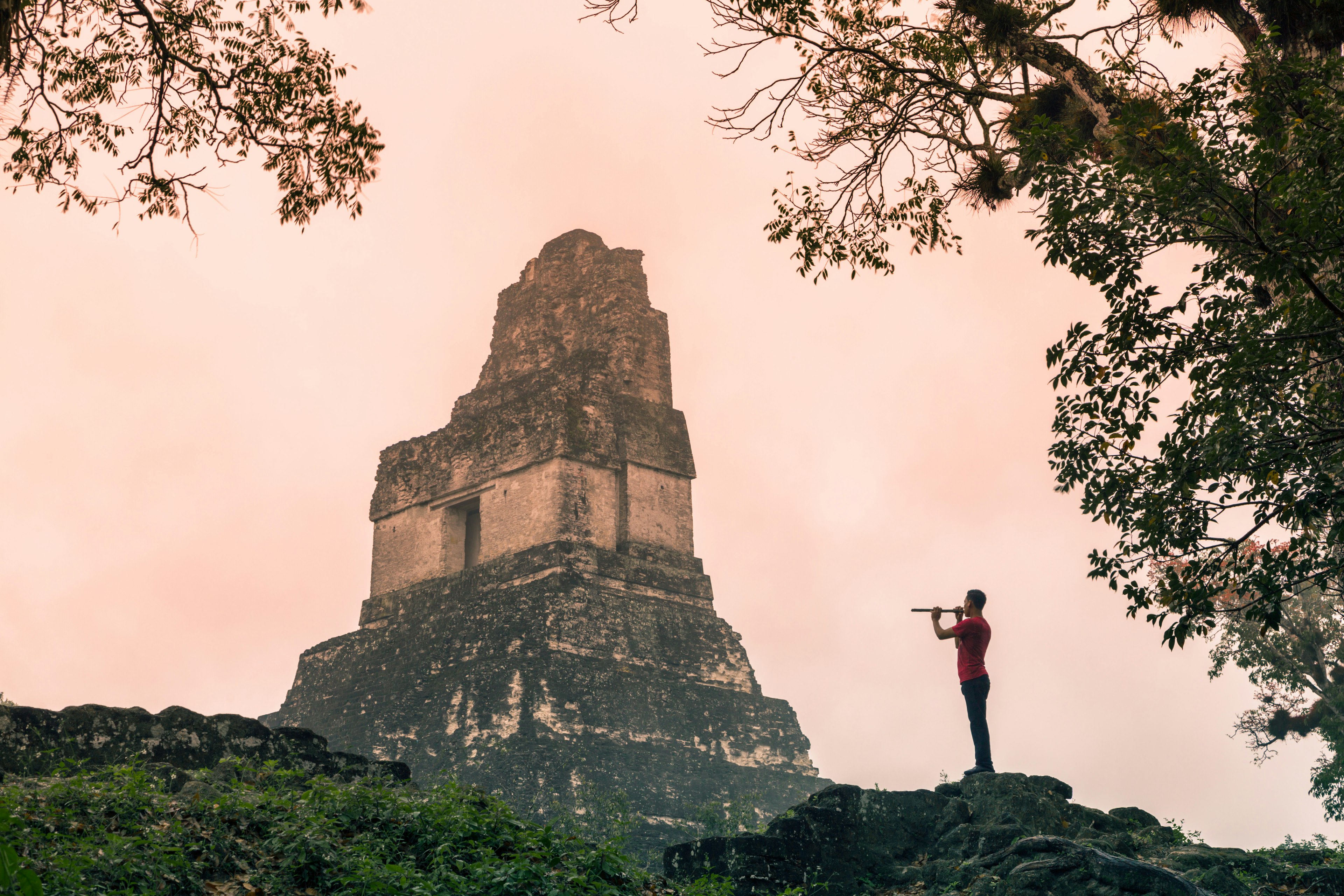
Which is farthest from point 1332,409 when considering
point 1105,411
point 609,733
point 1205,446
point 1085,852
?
point 609,733

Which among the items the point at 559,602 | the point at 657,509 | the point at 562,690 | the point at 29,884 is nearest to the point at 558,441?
the point at 657,509

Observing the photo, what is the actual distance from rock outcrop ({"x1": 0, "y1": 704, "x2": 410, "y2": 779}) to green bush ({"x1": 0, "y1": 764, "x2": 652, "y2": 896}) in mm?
263

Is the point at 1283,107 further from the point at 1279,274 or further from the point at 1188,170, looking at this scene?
the point at 1279,274

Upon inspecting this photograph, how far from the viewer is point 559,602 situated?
46.2 feet

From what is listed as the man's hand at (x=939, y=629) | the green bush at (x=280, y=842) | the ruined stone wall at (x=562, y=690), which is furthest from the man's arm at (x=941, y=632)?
the ruined stone wall at (x=562, y=690)

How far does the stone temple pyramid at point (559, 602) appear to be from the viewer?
43.1 ft

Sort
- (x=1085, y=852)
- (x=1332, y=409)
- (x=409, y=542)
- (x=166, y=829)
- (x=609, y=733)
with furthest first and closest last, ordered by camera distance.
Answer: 1. (x=409, y=542)
2. (x=609, y=733)
3. (x=1332, y=409)
4. (x=1085, y=852)
5. (x=166, y=829)

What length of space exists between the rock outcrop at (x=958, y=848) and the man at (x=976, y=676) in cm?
26

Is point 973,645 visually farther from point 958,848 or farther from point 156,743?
point 156,743

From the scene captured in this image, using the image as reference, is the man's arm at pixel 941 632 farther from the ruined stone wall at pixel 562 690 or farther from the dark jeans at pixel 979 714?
the ruined stone wall at pixel 562 690

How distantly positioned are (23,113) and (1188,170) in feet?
23.0

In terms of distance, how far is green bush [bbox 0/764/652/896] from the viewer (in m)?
4.73

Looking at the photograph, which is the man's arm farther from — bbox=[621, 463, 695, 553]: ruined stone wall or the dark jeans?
bbox=[621, 463, 695, 553]: ruined stone wall

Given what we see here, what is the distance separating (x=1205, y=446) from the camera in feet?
20.2
